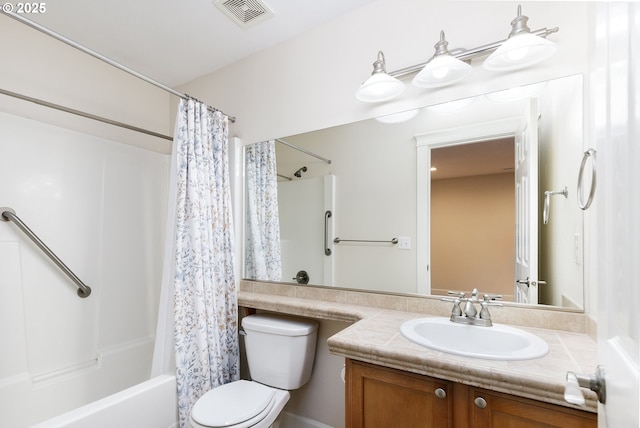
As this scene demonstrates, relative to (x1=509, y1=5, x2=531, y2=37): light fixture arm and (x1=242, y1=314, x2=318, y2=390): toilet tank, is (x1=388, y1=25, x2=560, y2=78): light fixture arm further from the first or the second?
(x1=242, y1=314, x2=318, y2=390): toilet tank

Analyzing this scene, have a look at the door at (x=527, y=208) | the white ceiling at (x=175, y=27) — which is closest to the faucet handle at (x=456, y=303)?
the door at (x=527, y=208)

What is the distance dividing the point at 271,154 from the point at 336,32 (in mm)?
833

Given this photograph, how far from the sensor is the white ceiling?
1636mm

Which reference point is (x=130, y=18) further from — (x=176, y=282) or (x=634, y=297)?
(x=634, y=297)

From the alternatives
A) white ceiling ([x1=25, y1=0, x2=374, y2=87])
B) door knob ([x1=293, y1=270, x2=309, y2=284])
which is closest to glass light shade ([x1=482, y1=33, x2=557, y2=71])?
white ceiling ([x1=25, y1=0, x2=374, y2=87])

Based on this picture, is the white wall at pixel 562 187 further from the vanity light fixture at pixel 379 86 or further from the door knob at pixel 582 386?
the door knob at pixel 582 386

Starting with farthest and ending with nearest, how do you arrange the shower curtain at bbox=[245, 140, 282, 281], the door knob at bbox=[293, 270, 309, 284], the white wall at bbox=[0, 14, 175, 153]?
the shower curtain at bbox=[245, 140, 282, 281] → the door knob at bbox=[293, 270, 309, 284] → the white wall at bbox=[0, 14, 175, 153]

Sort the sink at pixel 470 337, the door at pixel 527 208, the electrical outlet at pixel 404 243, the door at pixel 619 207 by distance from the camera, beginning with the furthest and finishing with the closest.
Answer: the electrical outlet at pixel 404 243, the door at pixel 527 208, the sink at pixel 470 337, the door at pixel 619 207

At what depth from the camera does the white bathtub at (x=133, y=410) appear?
118 centimetres

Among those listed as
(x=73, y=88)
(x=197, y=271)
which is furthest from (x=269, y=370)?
(x=73, y=88)

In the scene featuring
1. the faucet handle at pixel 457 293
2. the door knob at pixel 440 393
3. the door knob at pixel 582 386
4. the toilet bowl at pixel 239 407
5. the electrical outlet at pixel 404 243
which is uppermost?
the electrical outlet at pixel 404 243

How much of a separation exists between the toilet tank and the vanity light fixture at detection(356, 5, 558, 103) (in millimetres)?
1300

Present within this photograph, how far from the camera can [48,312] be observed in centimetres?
178

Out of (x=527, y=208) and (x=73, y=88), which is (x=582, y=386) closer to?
(x=527, y=208)
